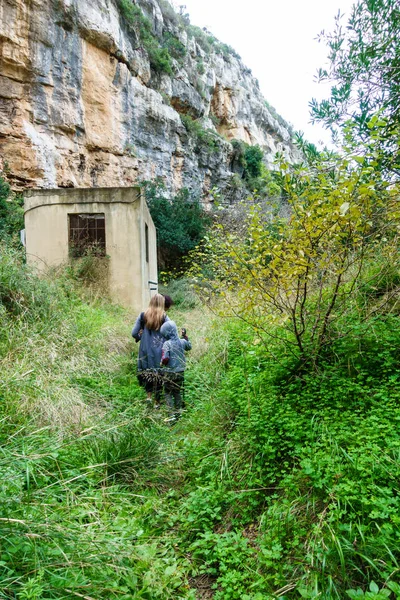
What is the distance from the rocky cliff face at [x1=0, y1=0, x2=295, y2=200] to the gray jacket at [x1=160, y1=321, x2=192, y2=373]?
8278mm

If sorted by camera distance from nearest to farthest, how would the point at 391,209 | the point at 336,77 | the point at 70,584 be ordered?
the point at 70,584
the point at 391,209
the point at 336,77

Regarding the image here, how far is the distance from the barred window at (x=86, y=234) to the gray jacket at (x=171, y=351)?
5.26 meters

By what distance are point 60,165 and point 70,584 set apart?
1939cm

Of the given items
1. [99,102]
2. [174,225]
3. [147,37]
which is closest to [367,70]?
[174,225]

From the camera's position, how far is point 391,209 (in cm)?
334

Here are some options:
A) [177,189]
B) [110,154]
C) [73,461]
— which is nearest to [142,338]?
[73,461]

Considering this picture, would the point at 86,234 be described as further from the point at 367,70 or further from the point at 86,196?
the point at 367,70

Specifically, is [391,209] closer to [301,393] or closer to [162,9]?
[301,393]

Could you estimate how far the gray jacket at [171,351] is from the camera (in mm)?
4766

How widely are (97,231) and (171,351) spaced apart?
6.02 m

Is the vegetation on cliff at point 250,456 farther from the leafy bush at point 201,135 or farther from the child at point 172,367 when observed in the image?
the leafy bush at point 201,135

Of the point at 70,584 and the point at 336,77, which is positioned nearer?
the point at 70,584

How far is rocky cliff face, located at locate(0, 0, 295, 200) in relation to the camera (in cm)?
1656

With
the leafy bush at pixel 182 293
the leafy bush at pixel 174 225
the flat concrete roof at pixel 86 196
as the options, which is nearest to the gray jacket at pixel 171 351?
the flat concrete roof at pixel 86 196
